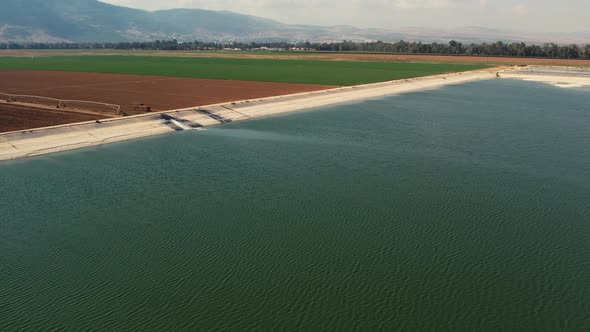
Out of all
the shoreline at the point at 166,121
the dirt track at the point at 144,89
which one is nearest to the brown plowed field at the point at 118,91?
the dirt track at the point at 144,89

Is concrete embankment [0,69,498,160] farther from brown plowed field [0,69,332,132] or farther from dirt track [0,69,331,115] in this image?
dirt track [0,69,331,115]

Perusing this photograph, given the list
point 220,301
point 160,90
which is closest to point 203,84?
point 160,90

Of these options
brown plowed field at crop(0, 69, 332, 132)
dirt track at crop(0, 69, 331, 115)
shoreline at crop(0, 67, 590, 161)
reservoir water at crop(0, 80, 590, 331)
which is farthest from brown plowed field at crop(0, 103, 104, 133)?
reservoir water at crop(0, 80, 590, 331)

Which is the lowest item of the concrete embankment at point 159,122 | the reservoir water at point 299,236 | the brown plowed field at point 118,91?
the reservoir water at point 299,236

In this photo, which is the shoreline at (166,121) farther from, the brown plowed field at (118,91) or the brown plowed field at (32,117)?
the brown plowed field at (118,91)

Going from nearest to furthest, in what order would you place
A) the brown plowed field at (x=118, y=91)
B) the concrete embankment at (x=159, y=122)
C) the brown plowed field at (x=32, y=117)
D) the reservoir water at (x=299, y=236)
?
the reservoir water at (x=299, y=236) → the concrete embankment at (x=159, y=122) → the brown plowed field at (x=32, y=117) → the brown plowed field at (x=118, y=91)

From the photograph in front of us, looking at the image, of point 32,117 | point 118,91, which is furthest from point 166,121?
point 118,91

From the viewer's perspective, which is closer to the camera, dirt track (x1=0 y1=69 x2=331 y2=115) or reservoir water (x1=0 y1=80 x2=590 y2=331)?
reservoir water (x1=0 y1=80 x2=590 y2=331)
